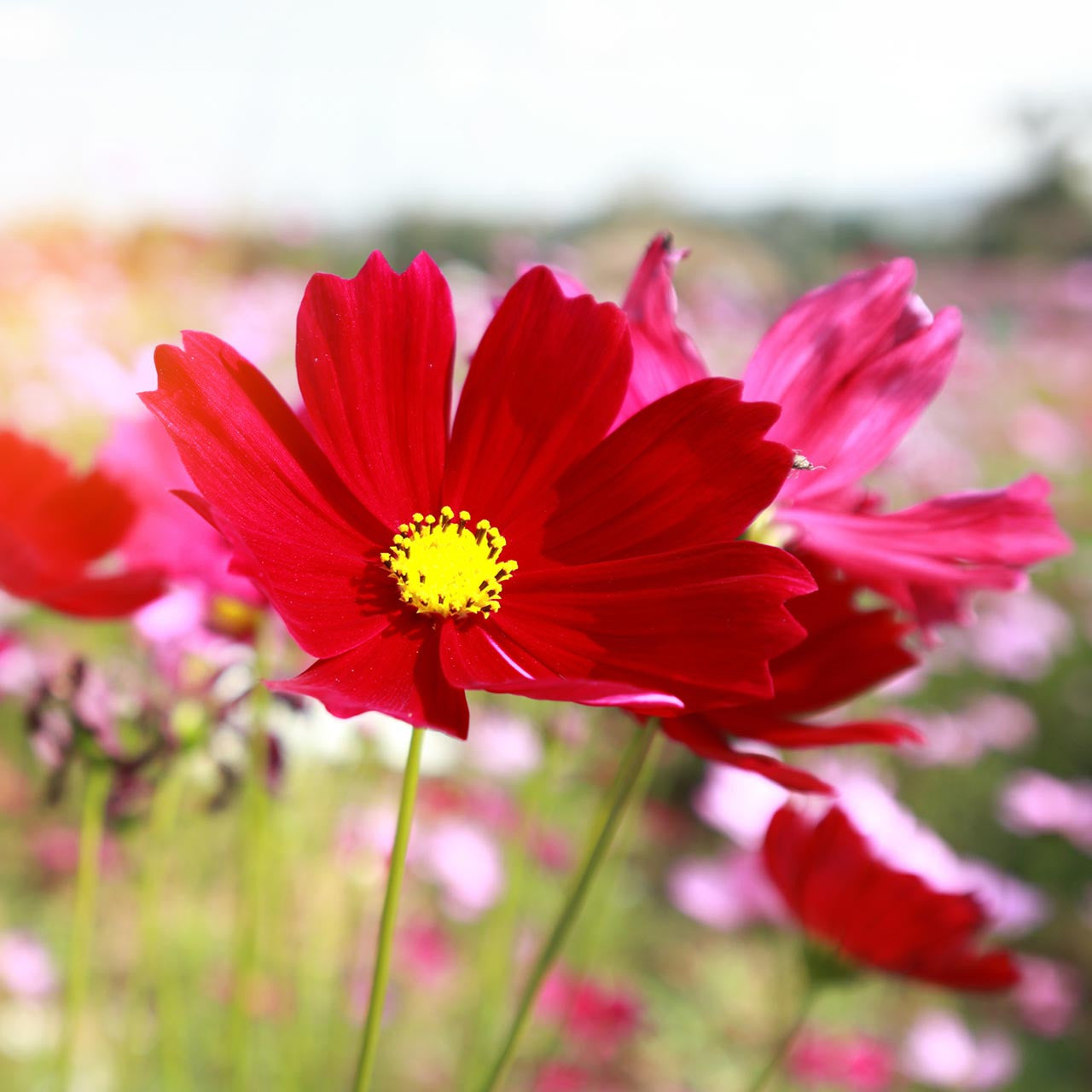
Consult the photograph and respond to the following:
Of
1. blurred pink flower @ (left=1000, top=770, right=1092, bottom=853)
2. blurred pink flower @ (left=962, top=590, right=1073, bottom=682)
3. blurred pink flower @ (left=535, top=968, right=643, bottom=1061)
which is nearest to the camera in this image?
blurred pink flower @ (left=535, top=968, right=643, bottom=1061)

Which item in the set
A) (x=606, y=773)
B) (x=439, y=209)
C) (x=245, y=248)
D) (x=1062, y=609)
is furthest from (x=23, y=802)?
(x=439, y=209)

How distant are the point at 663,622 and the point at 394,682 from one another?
2.1 inches

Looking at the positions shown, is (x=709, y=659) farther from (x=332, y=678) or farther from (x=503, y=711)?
(x=503, y=711)

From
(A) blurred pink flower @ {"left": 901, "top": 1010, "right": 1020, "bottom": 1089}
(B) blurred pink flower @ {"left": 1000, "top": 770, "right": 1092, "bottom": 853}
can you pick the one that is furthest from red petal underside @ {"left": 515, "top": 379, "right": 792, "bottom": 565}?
(B) blurred pink flower @ {"left": 1000, "top": 770, "right": 1092, "bottom": 853}

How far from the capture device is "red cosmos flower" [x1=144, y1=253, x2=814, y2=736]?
204 millimetres

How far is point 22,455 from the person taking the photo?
1.12 ft

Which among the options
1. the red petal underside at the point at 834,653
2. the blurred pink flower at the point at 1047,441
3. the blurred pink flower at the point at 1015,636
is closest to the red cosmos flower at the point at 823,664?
the red petal underside at the point at 834,653

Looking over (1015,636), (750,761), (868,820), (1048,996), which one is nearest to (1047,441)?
(1015,636)

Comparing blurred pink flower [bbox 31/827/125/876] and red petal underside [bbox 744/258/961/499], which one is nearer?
red petal underside [bbox 744/258/961/499]

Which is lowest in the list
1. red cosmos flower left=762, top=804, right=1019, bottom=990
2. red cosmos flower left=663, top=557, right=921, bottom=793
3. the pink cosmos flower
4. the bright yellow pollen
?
red cosmos flower left=762, top=804, right=1019, bottom=990

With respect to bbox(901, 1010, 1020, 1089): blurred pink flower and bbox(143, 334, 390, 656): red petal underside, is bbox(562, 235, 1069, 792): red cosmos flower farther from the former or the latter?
bbox(901, 1010, 1020, 1089): blurred pink flower

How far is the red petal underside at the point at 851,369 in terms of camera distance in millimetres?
245

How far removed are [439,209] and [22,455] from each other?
4.63 meters

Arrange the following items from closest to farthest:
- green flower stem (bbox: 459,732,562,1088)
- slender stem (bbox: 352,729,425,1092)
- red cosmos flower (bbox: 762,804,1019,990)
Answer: slender stem (bbox: 352,729,425,1092) < red cosmos flower (bbox: 762,804,1019,990) < green flower stem (bbox: 459,732,562,1088)
